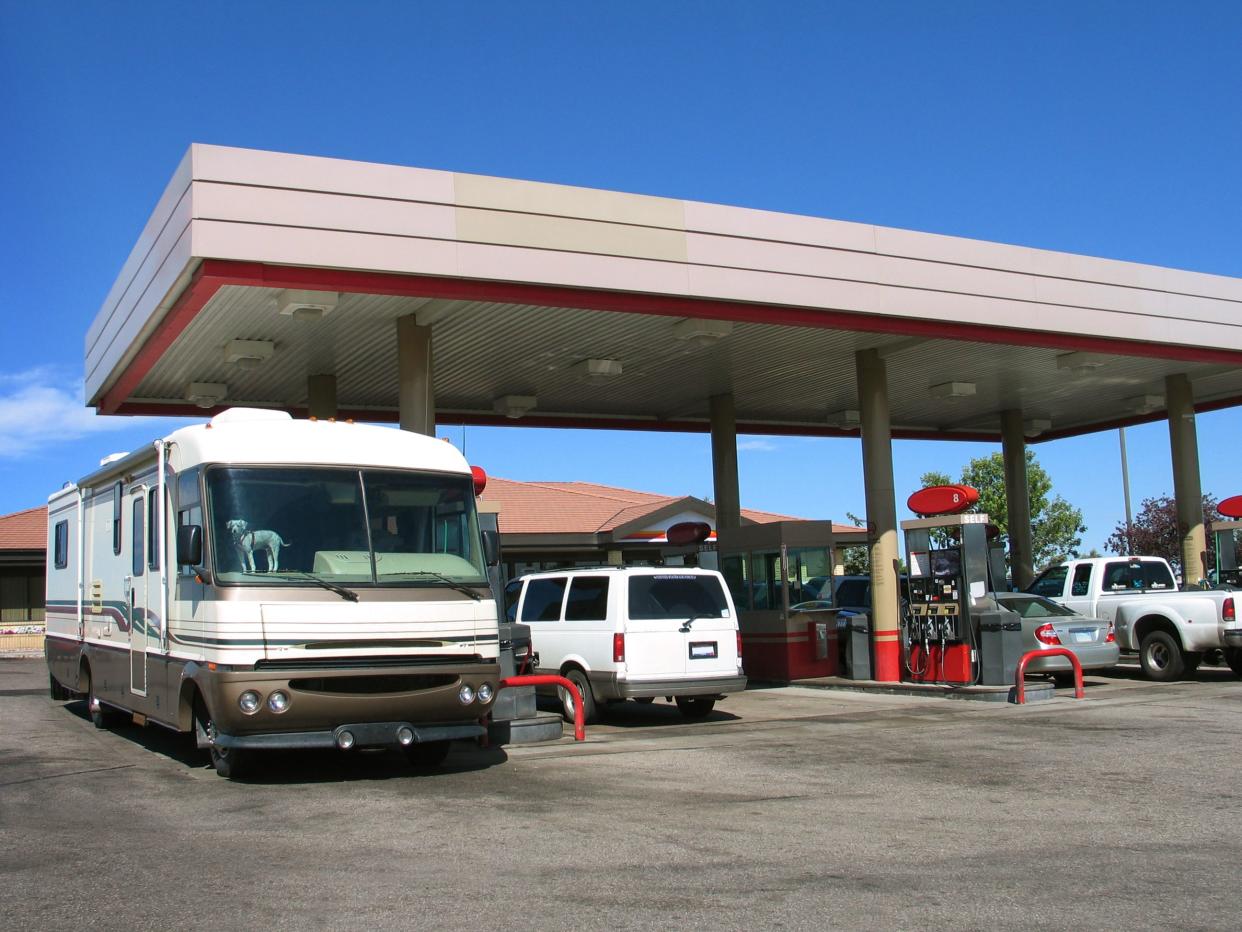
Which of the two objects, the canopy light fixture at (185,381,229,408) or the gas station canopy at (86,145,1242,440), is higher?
the gas station canopy at (86,145,1242,440)

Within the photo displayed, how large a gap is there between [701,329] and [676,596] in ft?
12.9

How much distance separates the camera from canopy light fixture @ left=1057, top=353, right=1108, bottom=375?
20422 mm

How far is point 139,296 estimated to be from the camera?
1564 centimetres

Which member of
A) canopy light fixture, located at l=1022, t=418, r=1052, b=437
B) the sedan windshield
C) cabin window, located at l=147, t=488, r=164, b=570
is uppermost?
canopy light fixture, located at l=1022, t=418, r=1052, b=437

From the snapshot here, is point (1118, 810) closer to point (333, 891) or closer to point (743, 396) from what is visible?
point (333, 891)

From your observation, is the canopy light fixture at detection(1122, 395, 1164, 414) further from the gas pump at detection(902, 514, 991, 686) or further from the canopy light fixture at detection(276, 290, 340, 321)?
the canopy light fixture at detection(276, 290, 340, 321)

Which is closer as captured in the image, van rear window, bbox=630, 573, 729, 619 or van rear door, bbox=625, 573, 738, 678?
van rear door, bbox=625, 573, 738, 678

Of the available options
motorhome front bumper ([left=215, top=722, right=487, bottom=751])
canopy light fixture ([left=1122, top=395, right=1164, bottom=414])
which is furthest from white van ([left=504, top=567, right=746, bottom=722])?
canopy light fixture ([left=1122, top=395, right=1164, bottom=414])

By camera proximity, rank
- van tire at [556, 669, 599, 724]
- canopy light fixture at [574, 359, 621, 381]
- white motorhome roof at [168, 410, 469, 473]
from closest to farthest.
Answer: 1. white motorhome roof at [168, 410, 469, 473]
2. van tire at [556, 669, 599, 724]
3. canopy light fixture at [574, 359, 621, 381]

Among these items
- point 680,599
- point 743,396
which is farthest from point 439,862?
point 743,396

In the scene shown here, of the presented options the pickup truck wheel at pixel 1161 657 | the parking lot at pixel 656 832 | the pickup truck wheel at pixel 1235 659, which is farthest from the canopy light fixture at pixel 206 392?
the pickup truck wheel at pixel 1235 659

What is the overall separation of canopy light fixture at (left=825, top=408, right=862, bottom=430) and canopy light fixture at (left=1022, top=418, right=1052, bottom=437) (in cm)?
410

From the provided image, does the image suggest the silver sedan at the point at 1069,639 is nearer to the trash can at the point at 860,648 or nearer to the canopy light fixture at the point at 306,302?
the trash can at the point at 860,648

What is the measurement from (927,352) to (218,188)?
Answer: 1195cm
